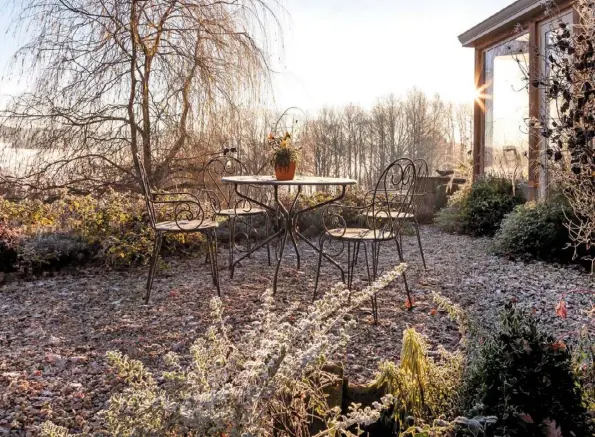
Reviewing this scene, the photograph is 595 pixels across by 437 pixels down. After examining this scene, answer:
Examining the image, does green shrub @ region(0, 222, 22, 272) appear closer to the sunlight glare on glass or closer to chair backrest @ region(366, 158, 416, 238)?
chair backrest @ region(366, 158, 416, 238)

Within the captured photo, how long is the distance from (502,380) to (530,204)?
426 cm

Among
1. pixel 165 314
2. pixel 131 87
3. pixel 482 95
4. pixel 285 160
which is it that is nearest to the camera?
pixel 165 314

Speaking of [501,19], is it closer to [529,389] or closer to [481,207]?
[481,207]

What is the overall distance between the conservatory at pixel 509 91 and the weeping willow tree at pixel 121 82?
3150mm

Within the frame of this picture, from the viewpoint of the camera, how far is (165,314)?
3154 mm

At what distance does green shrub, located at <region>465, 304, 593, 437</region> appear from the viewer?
4.35 feet

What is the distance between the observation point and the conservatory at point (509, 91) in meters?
6.02

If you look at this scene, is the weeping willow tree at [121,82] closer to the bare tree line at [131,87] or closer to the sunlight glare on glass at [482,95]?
the bare tree line at [131,87]

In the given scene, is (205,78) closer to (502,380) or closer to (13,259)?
(13,259)

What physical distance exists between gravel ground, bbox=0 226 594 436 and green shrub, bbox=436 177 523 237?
58.1 inches

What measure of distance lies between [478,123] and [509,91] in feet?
2.67

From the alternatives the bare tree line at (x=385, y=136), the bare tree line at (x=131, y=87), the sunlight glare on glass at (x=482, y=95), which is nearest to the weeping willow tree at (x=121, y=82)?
the bare tree line at (x=131, y=87)

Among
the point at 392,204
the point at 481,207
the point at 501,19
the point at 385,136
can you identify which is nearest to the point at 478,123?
the point at 501,19

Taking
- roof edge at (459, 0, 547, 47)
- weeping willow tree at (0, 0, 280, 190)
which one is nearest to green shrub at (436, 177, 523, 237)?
roof edge at (459, 0, 547, 47)
